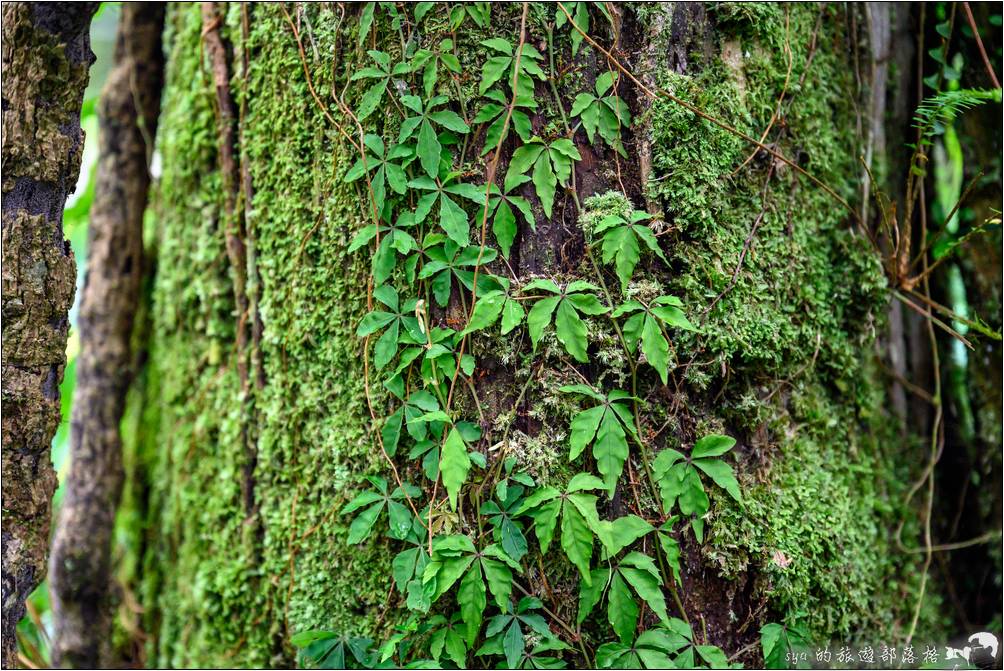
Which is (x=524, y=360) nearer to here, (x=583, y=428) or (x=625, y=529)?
(x=583, y=428)

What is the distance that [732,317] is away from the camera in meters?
1.70

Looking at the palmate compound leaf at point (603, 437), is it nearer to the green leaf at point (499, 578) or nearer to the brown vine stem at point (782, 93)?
the green leaf at point (499, 578)

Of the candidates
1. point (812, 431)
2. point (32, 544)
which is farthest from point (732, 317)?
point (32, 544)

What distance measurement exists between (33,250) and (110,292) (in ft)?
3.38

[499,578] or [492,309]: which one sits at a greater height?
[492,309]

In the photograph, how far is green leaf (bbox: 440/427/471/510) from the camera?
5.03 feet

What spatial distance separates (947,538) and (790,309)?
47.4 inches

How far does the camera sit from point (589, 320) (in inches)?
63.4

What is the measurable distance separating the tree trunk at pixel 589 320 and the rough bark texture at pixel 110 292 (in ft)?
1.86

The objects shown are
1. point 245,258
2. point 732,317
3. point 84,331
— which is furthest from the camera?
point 84,331

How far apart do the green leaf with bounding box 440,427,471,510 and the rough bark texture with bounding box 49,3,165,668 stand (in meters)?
1.66

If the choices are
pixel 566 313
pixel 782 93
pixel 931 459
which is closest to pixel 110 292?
pixel 566 313

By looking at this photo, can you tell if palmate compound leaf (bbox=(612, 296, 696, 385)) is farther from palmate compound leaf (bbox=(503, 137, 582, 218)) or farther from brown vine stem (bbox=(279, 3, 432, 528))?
brown vine stem (bbox=(279, 3, 432, 528))

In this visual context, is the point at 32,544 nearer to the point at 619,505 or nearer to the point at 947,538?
the point at 619,505
